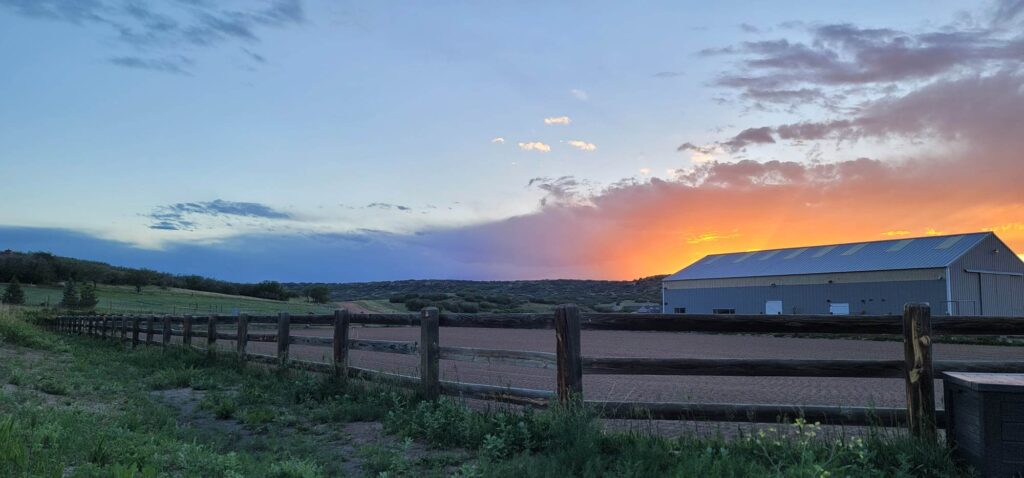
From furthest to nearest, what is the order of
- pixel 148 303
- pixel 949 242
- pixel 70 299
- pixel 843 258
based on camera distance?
1. pixel 148 303
2. pixel 70 299
3. pixel 843 258
4. pixel 949 242

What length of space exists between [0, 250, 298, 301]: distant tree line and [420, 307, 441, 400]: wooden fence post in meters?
75.7

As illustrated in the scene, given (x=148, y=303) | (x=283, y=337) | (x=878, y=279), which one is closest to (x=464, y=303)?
(x=148, y=303)

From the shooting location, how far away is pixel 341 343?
9.91 metres

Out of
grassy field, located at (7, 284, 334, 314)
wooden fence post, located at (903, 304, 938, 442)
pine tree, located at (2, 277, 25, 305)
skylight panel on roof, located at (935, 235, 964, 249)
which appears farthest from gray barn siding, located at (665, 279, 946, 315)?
pine tree, located at (2, 277, 25, 305)

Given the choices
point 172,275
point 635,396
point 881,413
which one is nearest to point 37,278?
point 172,275

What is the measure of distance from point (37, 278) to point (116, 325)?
76538mm

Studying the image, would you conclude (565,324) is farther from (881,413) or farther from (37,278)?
(37,278)

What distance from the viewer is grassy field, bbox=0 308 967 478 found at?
4.94 m

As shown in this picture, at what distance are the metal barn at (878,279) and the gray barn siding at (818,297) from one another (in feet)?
0.19

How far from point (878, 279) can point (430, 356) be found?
46.1 metres

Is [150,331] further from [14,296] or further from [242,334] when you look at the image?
[14,296]

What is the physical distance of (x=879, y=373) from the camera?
5.61 meters

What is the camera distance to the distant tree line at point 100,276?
8294cm

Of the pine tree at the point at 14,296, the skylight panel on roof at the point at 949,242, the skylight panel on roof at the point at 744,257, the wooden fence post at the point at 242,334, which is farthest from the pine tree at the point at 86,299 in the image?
the skylight panel on roof at the point at 949,242
